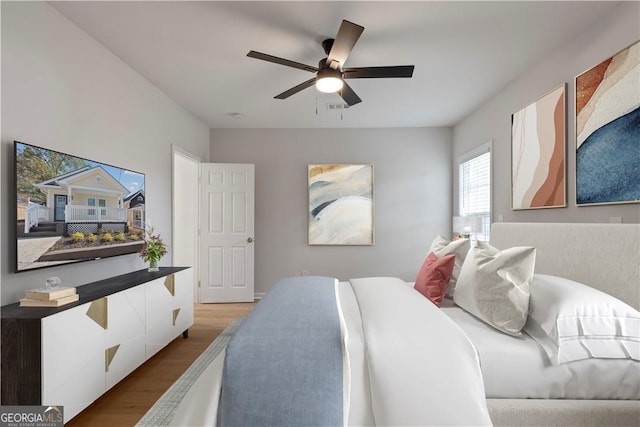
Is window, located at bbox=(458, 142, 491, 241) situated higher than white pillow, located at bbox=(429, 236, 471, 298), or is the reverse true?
window, located at bbox=(458, 142, 491, 241)

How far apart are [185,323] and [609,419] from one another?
3159mm

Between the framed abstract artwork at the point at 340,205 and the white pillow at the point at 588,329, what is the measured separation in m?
3.29

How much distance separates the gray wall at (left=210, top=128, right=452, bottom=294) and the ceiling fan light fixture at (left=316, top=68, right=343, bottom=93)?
2296 mm

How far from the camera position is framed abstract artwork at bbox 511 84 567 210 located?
93.9 inches

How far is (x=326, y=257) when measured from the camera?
15.4 feet

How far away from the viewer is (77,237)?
2.13 m

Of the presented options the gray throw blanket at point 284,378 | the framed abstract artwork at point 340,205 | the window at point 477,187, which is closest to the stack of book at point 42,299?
the gray throw blanket at point 284,378

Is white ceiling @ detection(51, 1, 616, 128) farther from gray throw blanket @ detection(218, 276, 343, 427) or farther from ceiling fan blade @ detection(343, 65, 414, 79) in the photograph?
gray throw blanket @ detection(218, 276, 343, 427)

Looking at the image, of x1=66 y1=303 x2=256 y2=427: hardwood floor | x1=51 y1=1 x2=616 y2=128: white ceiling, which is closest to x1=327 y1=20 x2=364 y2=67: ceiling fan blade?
x1=51 y1=1 x2=616 y2=128: white ceiling

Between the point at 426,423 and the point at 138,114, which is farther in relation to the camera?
the point at 138,114

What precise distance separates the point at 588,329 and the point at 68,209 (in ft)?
10.1

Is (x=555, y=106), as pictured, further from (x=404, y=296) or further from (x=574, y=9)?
(x=404, y=296)

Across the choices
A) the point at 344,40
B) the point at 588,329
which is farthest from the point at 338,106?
the point at 588,329

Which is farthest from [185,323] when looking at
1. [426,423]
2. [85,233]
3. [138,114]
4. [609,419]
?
[609,419]
